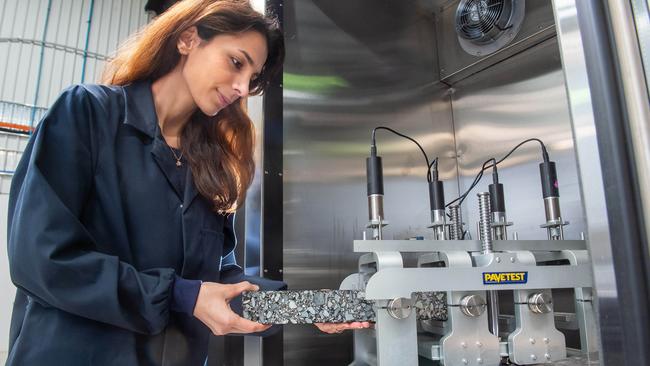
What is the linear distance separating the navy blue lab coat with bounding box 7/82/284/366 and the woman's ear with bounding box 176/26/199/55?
0.37 feet

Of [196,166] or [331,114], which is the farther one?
[331,114]

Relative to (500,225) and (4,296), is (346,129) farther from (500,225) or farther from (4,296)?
(4,296)

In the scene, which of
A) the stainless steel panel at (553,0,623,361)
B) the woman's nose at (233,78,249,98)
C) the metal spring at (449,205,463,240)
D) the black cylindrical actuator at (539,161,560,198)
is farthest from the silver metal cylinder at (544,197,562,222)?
the woman's nose at (233,78,249,98)

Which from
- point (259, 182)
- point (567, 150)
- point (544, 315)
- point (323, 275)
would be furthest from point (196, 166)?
point (567, 150)

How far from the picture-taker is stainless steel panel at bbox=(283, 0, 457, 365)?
1146 millimetres

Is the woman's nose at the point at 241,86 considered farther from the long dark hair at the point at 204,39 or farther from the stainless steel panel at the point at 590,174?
the stainless steel panel at the point at 590,174

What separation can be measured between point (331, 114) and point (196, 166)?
52 cm

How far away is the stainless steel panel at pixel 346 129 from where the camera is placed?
3.76 feet

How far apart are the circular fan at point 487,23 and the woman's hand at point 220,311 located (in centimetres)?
119

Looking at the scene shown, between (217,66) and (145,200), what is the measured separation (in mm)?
310

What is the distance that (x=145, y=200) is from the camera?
764mm

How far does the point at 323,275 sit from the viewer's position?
1168mm

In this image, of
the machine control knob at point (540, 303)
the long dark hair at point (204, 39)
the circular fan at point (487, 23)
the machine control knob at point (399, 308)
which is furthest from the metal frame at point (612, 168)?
the circular fan at point (487, 23)

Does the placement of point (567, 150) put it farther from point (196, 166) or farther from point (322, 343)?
point (196, 166)
